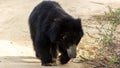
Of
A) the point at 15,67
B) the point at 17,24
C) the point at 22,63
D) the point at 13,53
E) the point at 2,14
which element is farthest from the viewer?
the point at 2,14

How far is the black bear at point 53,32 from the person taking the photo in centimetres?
706

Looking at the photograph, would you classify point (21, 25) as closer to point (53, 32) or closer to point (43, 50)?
point (43, 50)

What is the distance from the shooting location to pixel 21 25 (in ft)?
41.3

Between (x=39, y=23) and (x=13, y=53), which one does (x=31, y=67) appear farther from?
(x=13, y=53)

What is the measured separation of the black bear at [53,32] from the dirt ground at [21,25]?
249mm

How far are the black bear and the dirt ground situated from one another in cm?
25

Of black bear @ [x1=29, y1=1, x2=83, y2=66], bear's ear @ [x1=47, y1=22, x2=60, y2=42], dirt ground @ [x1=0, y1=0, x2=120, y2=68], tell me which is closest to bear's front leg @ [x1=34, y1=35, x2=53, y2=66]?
black bear @ [x1=29, y1=1, x2=83, y2=66]

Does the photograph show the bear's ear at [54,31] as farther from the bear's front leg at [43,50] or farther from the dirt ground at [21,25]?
the dirt ground at [21,25]

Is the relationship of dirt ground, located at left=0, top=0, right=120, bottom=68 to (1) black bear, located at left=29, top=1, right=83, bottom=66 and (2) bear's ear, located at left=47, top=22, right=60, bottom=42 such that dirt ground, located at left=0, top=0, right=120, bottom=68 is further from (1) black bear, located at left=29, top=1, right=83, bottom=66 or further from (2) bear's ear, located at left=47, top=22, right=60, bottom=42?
(2) bear's ear, located at left=47, top=22, right=60, bottom=42

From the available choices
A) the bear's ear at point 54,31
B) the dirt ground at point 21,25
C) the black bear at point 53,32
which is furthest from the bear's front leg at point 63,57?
the bear's ear at point 54,31

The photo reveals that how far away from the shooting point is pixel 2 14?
553 inches

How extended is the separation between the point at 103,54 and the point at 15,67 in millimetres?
1632

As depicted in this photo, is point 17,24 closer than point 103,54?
No

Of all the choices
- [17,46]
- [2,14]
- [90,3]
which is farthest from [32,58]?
[90,3]
